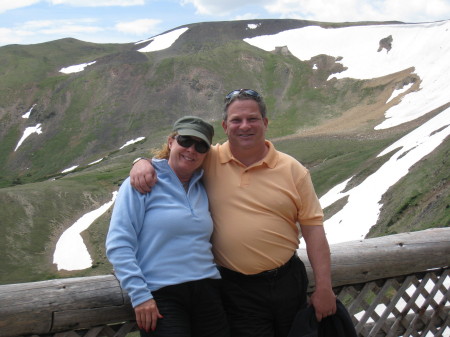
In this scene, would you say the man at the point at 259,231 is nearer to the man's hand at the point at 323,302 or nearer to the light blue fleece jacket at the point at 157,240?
the man's hand at the point at 323,302

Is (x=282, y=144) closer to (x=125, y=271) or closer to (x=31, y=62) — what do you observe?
(x=125, y=271)

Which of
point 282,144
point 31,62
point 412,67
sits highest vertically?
point 31,62

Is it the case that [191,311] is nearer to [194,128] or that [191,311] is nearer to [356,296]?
[194,128]

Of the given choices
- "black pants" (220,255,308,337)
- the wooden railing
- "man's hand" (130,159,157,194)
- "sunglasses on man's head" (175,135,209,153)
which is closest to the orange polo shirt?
"black pants" (220,255,308,337)

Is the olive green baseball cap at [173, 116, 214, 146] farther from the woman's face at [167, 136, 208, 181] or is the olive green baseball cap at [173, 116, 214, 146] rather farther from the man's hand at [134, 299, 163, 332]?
the man's hand at [134, 299, 163, 332]

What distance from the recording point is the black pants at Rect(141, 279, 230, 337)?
13.5 ft

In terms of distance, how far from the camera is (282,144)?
72.9 metres

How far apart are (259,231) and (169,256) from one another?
2.83 ft

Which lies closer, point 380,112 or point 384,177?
point 384,177

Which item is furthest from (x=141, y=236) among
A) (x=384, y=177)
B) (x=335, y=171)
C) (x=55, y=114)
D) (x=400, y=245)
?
(x=55, y=114)

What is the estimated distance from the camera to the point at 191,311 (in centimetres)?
430

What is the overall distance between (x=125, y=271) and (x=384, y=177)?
27.9 m

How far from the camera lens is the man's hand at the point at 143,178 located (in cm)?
426

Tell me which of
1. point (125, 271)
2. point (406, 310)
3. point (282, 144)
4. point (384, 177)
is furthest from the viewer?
point (282, 144)
